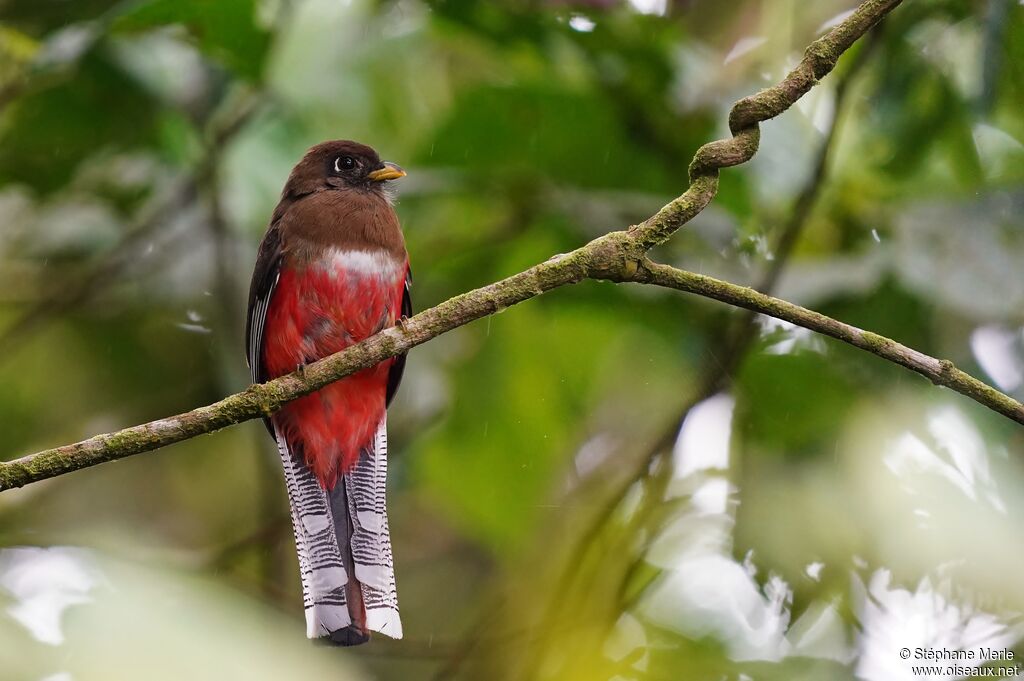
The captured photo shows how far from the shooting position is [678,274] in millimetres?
2248

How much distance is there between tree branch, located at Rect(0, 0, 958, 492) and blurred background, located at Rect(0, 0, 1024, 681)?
1.01m

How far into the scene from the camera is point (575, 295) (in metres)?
3.92

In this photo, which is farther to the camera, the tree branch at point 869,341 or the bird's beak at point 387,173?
the bird's beak at point 387,173

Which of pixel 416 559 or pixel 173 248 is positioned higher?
pixel 173 248

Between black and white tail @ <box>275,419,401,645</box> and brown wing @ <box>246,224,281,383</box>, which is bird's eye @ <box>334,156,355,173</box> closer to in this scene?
brown wing @ <box>246,224,281,383</box>

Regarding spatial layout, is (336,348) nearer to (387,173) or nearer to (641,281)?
(387,173)

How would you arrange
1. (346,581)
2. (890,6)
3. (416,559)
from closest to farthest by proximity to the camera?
(890,6)
(346,581)
(416,559)

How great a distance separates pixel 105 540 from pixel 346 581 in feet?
2.88

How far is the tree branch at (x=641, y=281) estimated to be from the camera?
216cm

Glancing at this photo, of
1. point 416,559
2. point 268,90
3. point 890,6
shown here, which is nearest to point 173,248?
point 268,90

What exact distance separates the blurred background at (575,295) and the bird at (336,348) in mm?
282

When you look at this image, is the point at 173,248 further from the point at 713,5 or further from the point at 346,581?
the point at 713,5

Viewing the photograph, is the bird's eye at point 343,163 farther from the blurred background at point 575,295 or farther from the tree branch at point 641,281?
the tree branch at point 641,281

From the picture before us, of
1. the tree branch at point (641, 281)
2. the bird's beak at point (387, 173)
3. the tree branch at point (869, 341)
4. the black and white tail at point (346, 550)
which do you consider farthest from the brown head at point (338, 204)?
the tree branch at point (869, 341)
